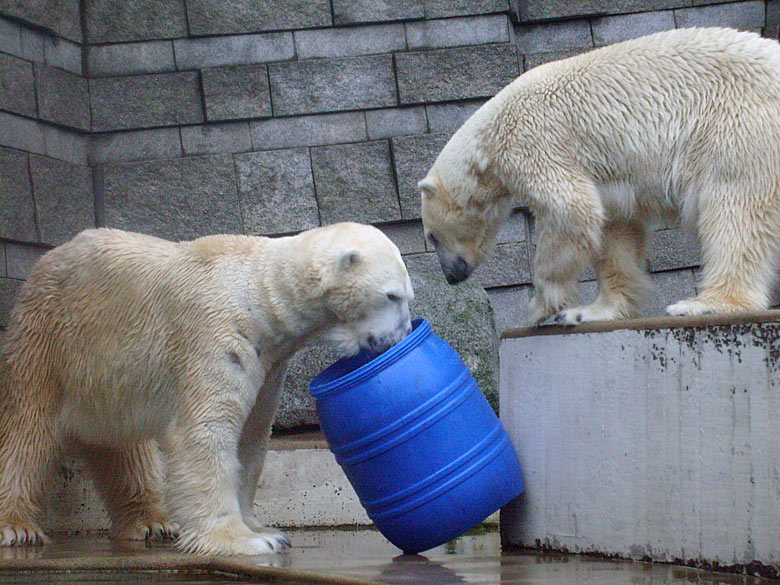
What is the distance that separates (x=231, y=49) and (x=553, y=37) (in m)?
2.03

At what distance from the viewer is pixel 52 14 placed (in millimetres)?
5949

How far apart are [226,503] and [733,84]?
2310 mm

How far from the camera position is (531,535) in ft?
12.4

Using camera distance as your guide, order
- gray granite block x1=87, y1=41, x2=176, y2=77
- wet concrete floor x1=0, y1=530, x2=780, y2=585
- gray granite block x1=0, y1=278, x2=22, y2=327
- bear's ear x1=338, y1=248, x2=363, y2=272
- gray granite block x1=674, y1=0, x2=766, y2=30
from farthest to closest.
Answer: gray granite block x1=674, y1=0, x2=766, y2=30
gray granite block x1=87, y1=41, x2=176, y2=77
gray granite block x1=0, y1=278, x2=22, y2=327
bear's ear x1=338, y1=248, x2=363, y2=272
wet concrete floor x1=0, y1=530, x2=780, y2=585

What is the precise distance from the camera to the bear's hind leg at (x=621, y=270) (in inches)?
160

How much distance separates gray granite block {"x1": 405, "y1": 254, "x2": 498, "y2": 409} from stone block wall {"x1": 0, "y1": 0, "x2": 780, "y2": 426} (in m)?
0.35

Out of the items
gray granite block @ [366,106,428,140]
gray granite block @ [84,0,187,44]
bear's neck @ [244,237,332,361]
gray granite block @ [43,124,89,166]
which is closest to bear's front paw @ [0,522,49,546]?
bear's neck @ [244,237,332,361]

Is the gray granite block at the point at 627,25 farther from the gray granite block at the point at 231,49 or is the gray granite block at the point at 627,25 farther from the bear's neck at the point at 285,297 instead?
the bear's neck at the point at 285,297

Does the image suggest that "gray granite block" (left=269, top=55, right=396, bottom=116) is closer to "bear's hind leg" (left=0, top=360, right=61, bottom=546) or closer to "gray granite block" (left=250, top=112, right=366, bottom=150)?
"gray granite block" (left=250, top=112, right=366, bottom=150)

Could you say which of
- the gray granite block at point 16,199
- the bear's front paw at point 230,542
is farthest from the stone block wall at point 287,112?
the bear's front paw at point 230,542

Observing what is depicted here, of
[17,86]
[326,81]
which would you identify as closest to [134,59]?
[17,86]

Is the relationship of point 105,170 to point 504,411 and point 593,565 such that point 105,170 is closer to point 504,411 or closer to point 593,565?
point 504,411

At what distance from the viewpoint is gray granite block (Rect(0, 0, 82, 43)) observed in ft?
18.3

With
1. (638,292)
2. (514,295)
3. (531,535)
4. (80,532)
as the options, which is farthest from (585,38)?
(80,532)
